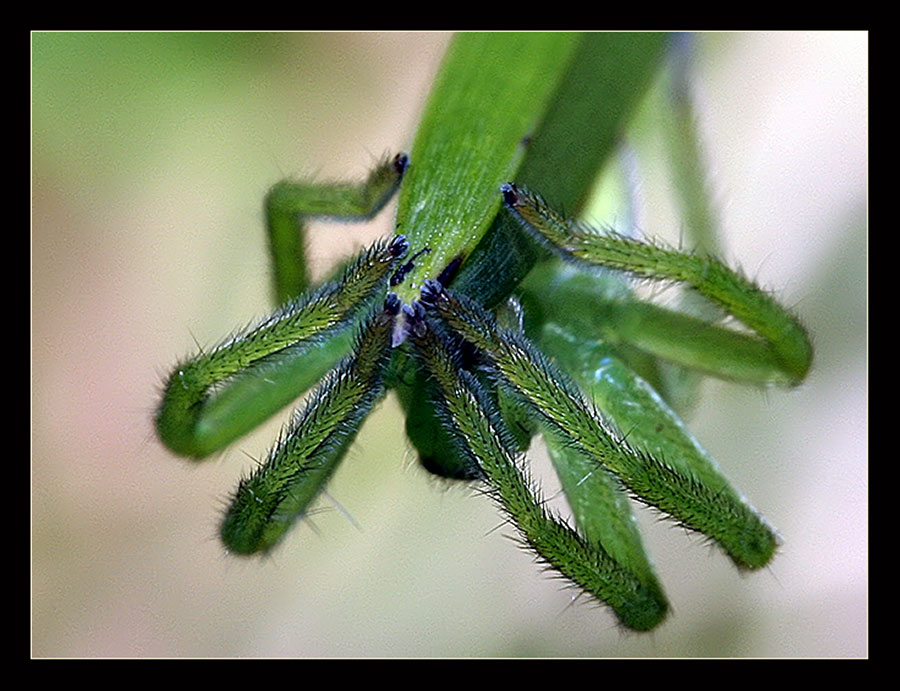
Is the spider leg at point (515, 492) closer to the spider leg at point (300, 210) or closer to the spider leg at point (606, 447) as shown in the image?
the spider leg at point (606, 447)

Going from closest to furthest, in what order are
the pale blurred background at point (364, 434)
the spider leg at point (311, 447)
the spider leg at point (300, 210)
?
1. the spider leg at point (311, 447)
2. the spider leg at point (300, 210)
3. the pale blurred background at point (364, 434)

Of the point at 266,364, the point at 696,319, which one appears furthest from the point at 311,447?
the point at 696,319

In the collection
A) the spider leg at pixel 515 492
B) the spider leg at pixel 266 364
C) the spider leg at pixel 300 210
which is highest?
the spider leg at pixel 300 210

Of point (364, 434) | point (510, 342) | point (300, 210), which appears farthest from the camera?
point (364, 434)

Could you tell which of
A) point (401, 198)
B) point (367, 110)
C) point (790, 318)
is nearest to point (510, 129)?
point (401, 198)

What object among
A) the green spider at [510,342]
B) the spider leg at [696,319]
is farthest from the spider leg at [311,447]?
the spider leg at [696,319]

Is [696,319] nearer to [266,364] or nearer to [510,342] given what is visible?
[510,342]
